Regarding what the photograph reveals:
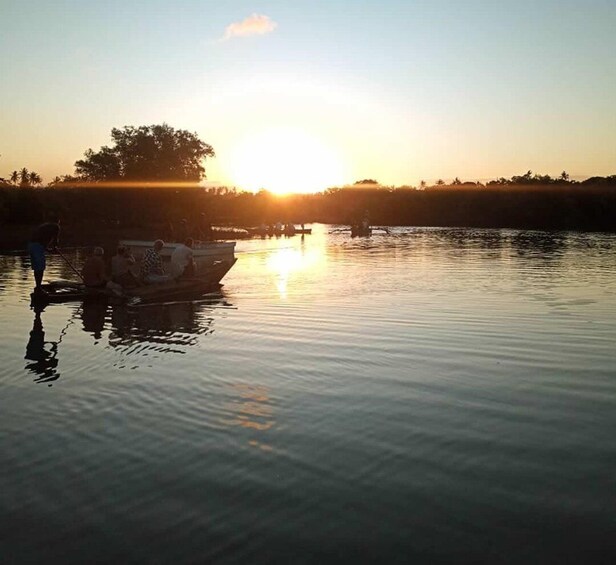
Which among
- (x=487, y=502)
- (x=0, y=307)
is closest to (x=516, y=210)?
(x=0, y=307)

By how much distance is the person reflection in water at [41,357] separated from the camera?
38.4ft

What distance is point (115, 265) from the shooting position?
22844mm

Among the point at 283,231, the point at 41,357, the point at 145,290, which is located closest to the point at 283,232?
the point at 283,231

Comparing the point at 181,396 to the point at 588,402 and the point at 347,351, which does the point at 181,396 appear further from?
the point at 588,402

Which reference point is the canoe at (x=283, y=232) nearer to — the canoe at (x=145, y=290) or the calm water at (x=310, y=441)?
the canoe at (x=145, y=290)

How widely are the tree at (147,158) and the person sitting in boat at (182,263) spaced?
70.0m

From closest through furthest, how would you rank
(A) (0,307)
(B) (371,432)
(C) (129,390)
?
(B) (371,432) → (C) (129,390) → (A) (0,307)

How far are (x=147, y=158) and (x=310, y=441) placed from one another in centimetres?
8995

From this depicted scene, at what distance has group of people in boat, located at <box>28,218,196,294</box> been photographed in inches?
→ 853

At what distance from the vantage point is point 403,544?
5.72 meters

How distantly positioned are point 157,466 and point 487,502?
12.2 feet

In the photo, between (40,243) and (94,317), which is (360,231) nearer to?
(40,243)

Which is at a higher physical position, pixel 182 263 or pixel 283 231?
pixel 182 263

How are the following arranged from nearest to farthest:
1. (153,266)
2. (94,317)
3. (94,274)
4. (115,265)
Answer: (94,317), (94,274), (115,265), (153,266)
